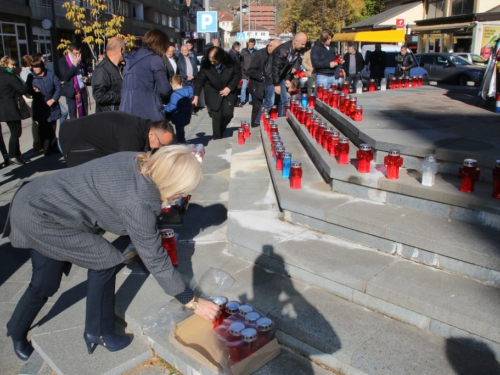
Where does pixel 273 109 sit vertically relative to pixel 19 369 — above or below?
above

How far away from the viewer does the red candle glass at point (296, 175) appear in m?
5.05

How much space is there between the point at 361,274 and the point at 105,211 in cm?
192

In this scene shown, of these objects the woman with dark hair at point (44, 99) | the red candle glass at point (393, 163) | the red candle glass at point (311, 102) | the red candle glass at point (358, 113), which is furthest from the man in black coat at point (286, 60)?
the red candle glass at point (393, 163)

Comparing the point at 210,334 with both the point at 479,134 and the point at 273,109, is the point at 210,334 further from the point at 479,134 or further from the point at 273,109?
the point at 273,109

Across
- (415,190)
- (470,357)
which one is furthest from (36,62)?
(470,357)

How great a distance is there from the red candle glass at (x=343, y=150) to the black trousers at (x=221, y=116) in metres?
4.66

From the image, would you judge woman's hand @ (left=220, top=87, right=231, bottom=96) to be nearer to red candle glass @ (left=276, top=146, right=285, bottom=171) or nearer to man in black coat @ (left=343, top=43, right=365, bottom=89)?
red candle glass @ (left=276, top=146, right=285, bottom=171)

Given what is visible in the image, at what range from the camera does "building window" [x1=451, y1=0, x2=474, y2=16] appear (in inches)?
1299

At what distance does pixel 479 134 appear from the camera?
5.71 meters

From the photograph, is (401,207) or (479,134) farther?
(479,134)

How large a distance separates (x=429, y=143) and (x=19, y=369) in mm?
4294

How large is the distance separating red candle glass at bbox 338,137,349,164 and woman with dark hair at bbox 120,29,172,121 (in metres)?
2.50

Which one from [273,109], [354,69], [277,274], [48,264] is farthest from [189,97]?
[354,69]

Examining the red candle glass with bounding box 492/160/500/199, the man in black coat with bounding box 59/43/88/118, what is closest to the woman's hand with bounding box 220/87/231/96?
the man in black coat with bounding box 59/43/88/118
